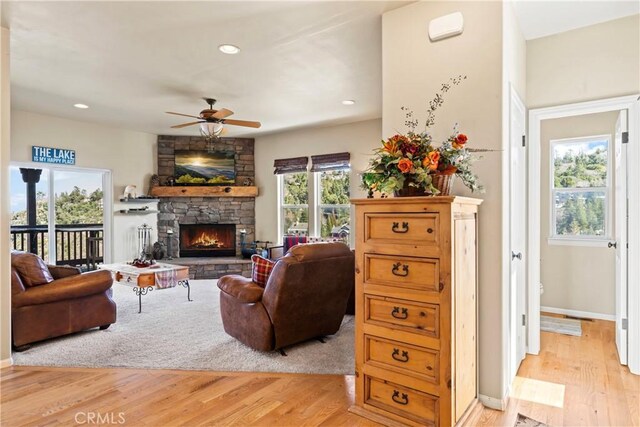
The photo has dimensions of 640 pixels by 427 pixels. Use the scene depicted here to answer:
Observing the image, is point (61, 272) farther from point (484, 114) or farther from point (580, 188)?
point (580, 188)

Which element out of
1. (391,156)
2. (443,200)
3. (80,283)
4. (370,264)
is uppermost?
(391,156)

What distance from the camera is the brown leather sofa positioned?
3.34 meters

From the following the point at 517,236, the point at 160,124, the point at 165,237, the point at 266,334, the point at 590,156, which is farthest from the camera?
the point at 165,237

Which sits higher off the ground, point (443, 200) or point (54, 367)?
point (443, 200)

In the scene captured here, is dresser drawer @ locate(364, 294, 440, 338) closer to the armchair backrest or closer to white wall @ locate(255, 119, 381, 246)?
the armchair backrest

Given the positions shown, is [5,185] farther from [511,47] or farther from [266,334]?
[511,47]

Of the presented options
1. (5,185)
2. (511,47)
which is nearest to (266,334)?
(5,185)

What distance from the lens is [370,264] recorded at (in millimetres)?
2213

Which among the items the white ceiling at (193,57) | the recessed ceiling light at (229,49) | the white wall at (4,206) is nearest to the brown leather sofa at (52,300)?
the white wall at (4,206)

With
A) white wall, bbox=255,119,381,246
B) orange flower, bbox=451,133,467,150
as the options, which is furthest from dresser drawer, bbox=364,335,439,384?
white wall, bbox=255,119,381,246

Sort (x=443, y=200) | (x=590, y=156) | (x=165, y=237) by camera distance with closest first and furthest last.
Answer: (x=443, y=200), (x=590, y=156), (x=165, y=237)

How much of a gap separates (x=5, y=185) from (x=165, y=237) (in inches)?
182

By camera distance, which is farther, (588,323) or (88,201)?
(88,201)

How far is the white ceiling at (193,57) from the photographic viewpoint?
283 cm
